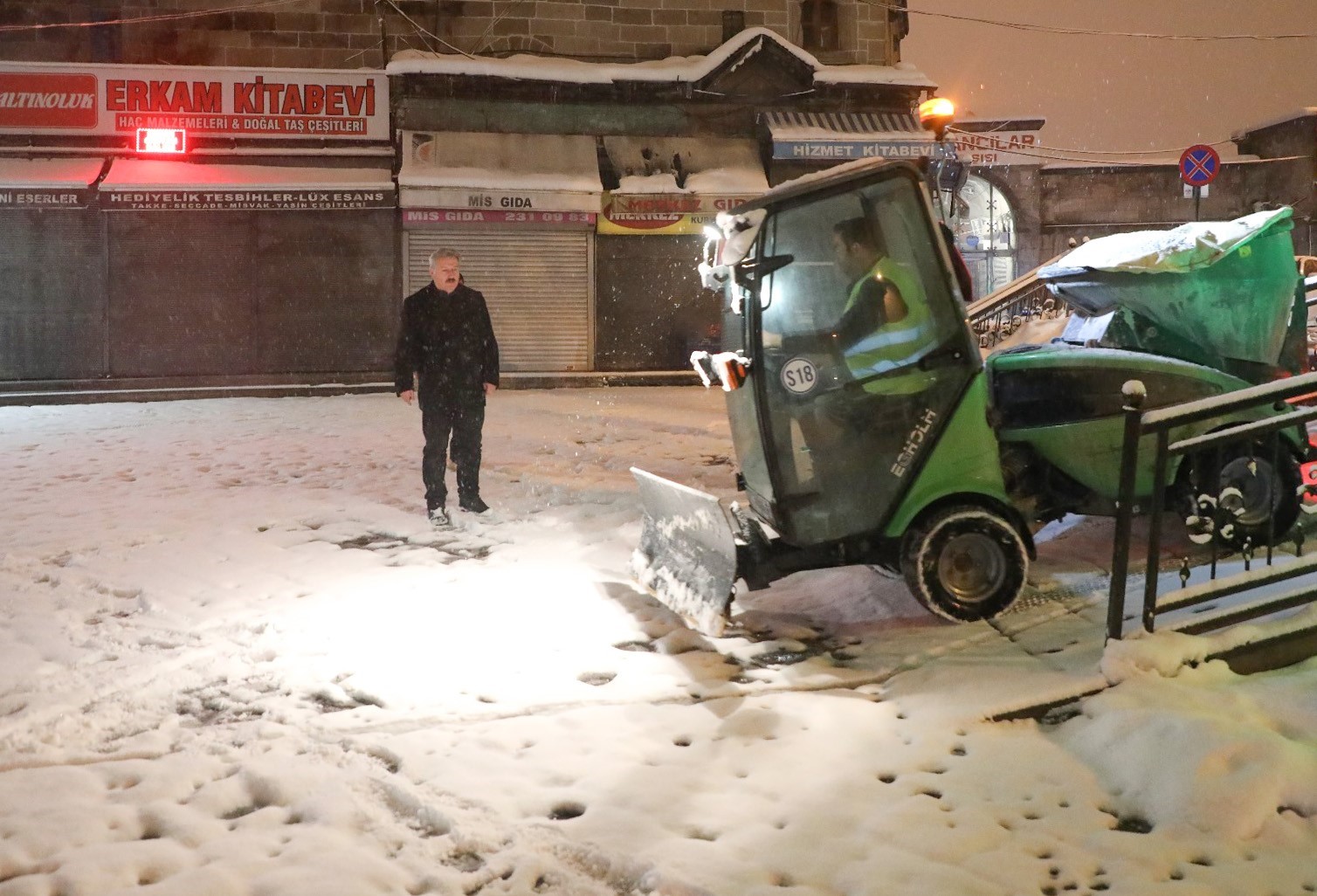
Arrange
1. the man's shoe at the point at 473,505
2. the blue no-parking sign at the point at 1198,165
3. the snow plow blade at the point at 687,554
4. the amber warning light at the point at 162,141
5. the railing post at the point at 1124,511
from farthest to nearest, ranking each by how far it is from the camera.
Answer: the amber warning light at the point at 162,141 → the blue no-parking sign at the point at 1198,165 → the man's shoe at the point at 473,505 → the snow plow blade at the point at 687,554 → the railing post at the point at 1124,511

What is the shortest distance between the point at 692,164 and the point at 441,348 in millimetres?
12376

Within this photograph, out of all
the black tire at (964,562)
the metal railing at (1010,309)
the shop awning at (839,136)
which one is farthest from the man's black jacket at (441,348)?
the shop awning at (839,136)

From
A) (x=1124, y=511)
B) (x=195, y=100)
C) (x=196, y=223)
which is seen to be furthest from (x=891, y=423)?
(x=195, y=100)

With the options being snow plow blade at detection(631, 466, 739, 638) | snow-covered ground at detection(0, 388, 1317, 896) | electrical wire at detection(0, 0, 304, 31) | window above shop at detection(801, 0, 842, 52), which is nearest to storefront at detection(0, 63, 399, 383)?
electrical wire at detection(0, 0, 304, 31)

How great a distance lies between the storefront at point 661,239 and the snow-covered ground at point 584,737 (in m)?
12.4

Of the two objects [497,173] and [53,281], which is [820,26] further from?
[53,281]

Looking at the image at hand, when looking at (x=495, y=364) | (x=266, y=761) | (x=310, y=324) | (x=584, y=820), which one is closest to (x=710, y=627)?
(x=584, y=820)

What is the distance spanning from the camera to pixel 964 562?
538 centimetres

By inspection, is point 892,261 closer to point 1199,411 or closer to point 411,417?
point 1199,411

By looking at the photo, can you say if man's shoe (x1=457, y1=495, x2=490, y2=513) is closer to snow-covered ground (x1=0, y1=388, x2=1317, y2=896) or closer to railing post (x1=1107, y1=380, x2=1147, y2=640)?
snow-covered ground (x1=0, y1=388, x2=1317, y2=896)

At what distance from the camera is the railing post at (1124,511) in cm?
421

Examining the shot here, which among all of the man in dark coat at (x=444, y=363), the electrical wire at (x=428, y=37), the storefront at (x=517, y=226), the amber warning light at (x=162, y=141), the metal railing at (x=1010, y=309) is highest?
the electrical wire at (x=428, y=37)

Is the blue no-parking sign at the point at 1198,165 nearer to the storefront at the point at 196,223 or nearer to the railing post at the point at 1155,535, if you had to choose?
the storefront at the point at 196,223

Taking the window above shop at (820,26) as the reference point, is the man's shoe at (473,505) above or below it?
below
